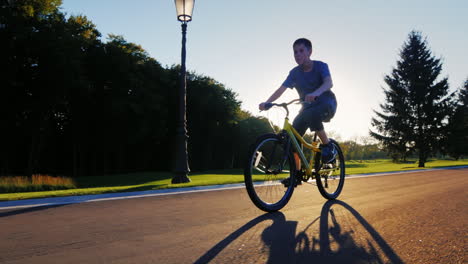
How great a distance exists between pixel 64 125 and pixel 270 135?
29221 millimetres

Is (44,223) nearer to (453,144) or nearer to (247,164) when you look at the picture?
(247,164)

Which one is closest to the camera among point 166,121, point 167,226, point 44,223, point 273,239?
point 273,239

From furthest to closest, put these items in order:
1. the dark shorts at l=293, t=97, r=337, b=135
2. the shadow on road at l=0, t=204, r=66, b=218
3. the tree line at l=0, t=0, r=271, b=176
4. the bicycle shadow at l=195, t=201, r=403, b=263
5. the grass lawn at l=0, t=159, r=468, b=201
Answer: the tree line at l=0, t=0, r=271, b=176 → the grass lawn at l=0, t=159, r=468, b=201 → the dark shorts at l=293, t=97, r=337, b=135 → the shadow on road at l=0, t=204, r=66, b=218 → the bicycle shadow at l=195, t=201, r=403, b=263

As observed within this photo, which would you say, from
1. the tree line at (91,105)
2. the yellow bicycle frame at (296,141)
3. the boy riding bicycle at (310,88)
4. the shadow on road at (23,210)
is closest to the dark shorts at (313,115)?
the boy riding bicycle at (310,88)

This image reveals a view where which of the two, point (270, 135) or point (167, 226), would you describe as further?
point (270, 135)

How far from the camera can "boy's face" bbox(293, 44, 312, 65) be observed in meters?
4.64

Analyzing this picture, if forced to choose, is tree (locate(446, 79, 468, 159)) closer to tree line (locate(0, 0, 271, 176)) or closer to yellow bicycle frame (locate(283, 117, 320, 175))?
tree line (locate(0, 0, 271, 176))

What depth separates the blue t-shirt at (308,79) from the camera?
185 inches

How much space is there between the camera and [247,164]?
398 centimetres

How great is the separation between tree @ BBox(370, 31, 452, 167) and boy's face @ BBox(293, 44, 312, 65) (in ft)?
110

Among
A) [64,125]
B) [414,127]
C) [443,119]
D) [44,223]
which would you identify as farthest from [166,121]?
[44,223]

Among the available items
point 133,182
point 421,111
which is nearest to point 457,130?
point 421,111

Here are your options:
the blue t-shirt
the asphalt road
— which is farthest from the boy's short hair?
the asphalt road

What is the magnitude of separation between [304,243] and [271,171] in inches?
64.7
